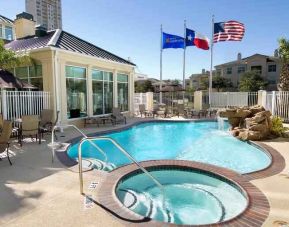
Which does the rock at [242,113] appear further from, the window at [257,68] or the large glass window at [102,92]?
the window at [257,68]

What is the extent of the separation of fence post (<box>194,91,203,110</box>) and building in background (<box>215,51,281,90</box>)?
27.8 metres

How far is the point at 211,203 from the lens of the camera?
4.36 meters

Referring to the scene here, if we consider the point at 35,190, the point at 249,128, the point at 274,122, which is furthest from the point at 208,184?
the point at 274,122

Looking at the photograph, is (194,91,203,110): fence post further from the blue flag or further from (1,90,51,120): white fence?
(1,90,51,120): white fence

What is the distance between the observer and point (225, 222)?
10.4ft

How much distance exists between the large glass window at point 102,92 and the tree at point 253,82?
3113cm

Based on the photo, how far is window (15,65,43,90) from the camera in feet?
39.5

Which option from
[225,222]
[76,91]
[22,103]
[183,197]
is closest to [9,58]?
[22,103]

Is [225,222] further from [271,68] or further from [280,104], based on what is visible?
[271,68]

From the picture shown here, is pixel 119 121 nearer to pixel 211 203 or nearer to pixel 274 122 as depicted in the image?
pixel 274 122

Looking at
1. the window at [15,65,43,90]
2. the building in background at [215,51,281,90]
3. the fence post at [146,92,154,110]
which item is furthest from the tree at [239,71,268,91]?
the window at [15,65,43,90]

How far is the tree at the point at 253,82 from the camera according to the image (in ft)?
129

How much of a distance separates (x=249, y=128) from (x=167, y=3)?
12.1m

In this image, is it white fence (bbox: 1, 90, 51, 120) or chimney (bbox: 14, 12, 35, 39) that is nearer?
white fence (bbox: 1, 90, 51, 120)
